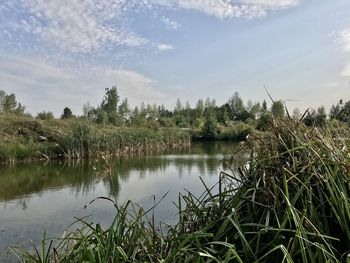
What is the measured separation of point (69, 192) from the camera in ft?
41.0

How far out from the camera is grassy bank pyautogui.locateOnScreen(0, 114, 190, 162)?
840 inches

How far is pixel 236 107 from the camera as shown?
73125 millimetres

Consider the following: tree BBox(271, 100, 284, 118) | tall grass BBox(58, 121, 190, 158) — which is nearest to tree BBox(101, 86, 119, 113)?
tall grass BBox(58, 121, 190, 158)

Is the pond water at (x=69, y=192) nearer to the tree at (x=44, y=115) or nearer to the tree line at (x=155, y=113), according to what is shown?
the tree line at (x=155, y=113)

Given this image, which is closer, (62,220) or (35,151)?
(62,220)

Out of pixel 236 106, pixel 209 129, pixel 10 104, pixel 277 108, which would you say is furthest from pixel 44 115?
pixel 236 106

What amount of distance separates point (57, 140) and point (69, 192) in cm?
1385

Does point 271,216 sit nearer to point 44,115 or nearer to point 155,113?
point 44,115

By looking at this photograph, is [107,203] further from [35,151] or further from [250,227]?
[35,151]

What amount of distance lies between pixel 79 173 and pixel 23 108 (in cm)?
2578

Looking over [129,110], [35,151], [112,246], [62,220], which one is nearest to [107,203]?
[62,220]

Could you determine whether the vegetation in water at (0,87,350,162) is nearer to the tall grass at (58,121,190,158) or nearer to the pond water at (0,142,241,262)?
the tall grass at (58,121,190,158)

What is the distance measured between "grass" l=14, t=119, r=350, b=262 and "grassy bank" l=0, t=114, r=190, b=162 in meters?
18.8

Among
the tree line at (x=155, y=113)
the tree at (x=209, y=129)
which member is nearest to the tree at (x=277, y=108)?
the tree line at (x=155, y=113)
